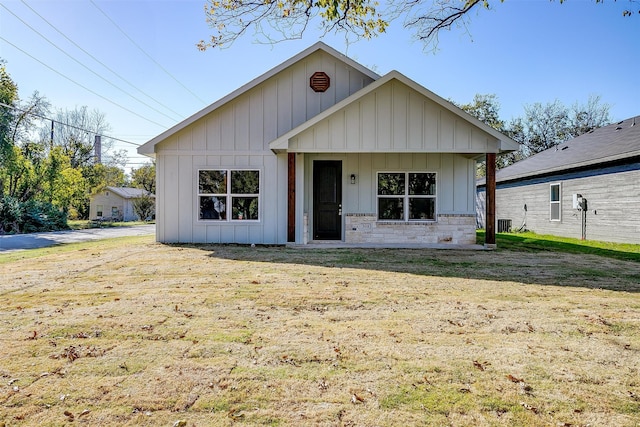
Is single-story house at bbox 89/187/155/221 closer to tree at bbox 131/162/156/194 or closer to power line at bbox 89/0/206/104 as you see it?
tree at bbox 131/162/156/194

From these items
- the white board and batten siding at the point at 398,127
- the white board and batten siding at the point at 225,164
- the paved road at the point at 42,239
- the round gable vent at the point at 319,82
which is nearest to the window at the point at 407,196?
the white board and batten siding at the point at 398,127

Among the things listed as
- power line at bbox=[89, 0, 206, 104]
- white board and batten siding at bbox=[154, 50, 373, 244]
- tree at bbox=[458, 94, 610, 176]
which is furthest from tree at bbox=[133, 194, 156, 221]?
tree at bbox=[458, 94, 610, 176]

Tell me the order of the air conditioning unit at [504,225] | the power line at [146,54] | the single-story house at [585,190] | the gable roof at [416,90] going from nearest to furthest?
the gable roof at [416,90] < the single-story house at [585,190] < the power line at [146,54] < the air conditioning unit at [504,225]

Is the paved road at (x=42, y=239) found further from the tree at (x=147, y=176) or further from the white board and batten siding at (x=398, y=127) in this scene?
the tree at (x=147, y=176)

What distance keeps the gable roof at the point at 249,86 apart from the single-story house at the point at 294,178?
0.03 m

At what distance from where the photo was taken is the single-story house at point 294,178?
10.4 metres

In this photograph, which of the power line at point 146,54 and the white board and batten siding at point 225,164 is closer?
the white board and batten siding at point 225,164

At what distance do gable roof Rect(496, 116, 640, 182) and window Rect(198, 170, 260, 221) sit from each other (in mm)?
10935

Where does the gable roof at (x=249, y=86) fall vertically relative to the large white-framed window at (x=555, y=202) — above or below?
above

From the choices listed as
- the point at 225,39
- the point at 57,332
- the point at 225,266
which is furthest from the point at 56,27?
the point at 57,332

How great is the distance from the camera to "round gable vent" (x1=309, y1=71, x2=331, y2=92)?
35.7 feet

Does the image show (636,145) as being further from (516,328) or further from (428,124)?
(516,328)

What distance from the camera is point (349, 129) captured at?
30.4ft

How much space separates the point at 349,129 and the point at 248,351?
7240 millimetres
